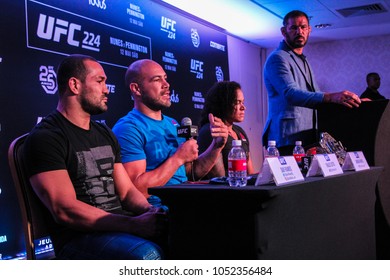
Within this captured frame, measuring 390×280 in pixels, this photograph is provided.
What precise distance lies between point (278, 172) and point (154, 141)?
0.97 metres

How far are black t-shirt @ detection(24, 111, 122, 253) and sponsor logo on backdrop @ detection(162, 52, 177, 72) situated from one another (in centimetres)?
292

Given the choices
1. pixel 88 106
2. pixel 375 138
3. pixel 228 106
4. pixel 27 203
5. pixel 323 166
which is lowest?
pixel 27 203

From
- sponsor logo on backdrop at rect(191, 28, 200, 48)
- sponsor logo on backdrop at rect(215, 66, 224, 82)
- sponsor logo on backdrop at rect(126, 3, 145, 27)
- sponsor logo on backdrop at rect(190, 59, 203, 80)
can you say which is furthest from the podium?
sponsor logo on backdrop at rect(215, 66, 224, 82)

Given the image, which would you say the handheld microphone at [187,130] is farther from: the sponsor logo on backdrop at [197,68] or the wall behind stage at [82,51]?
the sponsor logo on backdrop at [197,68]

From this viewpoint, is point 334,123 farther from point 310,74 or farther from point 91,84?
point 91,84

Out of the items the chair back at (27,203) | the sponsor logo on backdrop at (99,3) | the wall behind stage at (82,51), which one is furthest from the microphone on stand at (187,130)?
the sponsor logo on backdrop at (99,3)

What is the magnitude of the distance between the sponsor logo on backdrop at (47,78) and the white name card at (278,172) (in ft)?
7.79

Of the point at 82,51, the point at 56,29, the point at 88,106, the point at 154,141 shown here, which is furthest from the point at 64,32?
the point at 88,106

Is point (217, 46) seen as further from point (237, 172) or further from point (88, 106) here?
point (237, 172)

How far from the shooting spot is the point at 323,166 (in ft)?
5.25

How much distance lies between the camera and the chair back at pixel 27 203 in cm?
148

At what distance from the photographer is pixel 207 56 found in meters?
5.52
